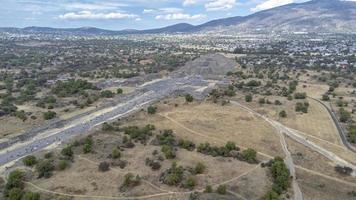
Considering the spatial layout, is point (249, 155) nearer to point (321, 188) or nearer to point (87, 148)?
point (321, 188)

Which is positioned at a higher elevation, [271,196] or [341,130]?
[271,196]

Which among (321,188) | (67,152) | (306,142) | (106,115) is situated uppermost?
(67,152)

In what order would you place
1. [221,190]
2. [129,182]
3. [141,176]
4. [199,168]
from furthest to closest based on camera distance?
[199,168] → [141,176] → [129,182] → [221,190]

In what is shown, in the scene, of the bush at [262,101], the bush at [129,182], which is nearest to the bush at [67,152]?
the bush at [129,182]

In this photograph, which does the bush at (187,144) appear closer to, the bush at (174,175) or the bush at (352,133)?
the bush at (174,175)

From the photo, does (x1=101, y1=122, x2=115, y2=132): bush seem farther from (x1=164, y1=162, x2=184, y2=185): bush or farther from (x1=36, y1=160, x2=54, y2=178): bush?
(x1=164, y1=162, x2=184, y2=185): bush

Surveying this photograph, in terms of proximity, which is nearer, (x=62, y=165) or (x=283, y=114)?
(x=62, y=165)

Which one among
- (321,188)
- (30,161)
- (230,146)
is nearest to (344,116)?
(230,146)
